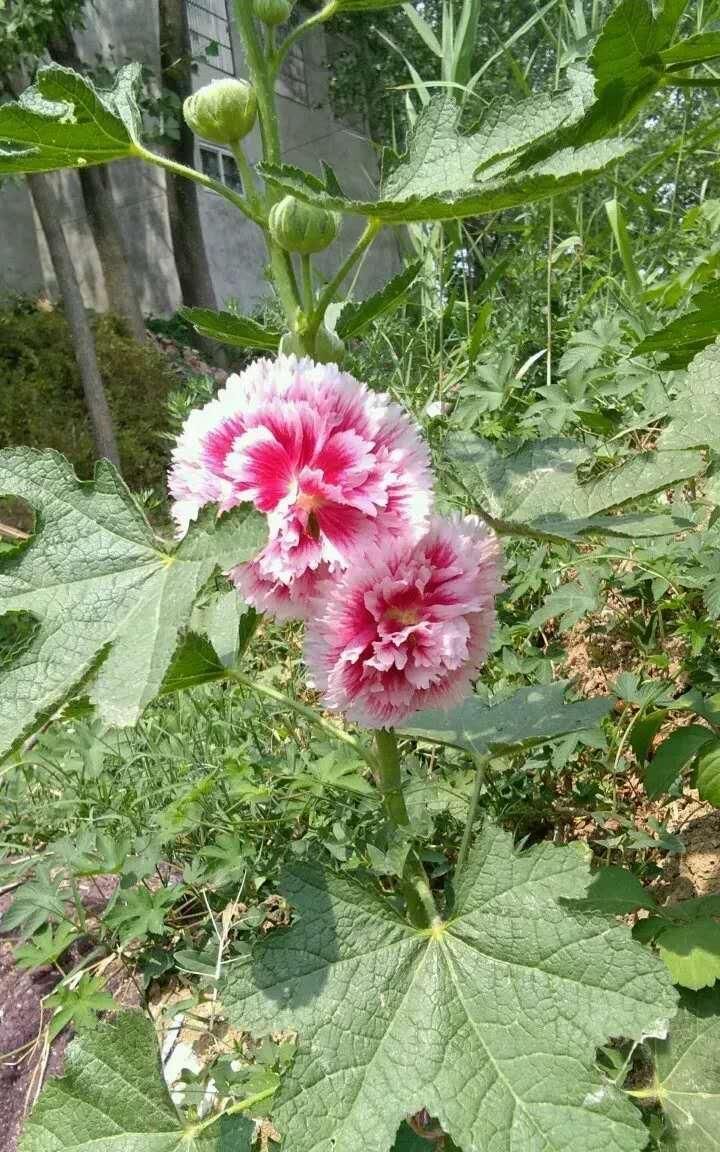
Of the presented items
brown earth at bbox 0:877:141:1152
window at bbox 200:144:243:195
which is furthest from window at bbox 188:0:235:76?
brown earth at bbox 0:877:141:1152

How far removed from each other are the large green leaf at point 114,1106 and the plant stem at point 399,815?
0.28 meters

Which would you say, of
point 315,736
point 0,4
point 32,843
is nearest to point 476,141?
point 315,736

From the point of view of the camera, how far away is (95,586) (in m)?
0.78

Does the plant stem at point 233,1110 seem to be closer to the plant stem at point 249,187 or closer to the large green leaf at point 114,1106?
the large green leaf at point 114,1106

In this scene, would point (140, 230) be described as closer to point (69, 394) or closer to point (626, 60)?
point (69, 394)

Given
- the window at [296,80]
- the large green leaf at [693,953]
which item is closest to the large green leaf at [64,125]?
the large green leaf at [693,953]

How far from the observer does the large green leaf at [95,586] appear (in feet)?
2.22

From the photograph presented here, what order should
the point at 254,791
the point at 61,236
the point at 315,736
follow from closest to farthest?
the point at 254,791, the point at 315,736, the point at 61,236

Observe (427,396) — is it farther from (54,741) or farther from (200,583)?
(200,583)

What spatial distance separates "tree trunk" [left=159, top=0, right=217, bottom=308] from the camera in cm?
791

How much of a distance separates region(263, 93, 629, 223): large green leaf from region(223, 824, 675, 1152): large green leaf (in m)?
0.61

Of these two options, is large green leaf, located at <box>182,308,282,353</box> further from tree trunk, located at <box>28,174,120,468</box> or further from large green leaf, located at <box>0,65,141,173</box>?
tree trunk, located at <box>28,174,120,468</box>

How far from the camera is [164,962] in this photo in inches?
58.7

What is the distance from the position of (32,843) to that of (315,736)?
2.22 feet
